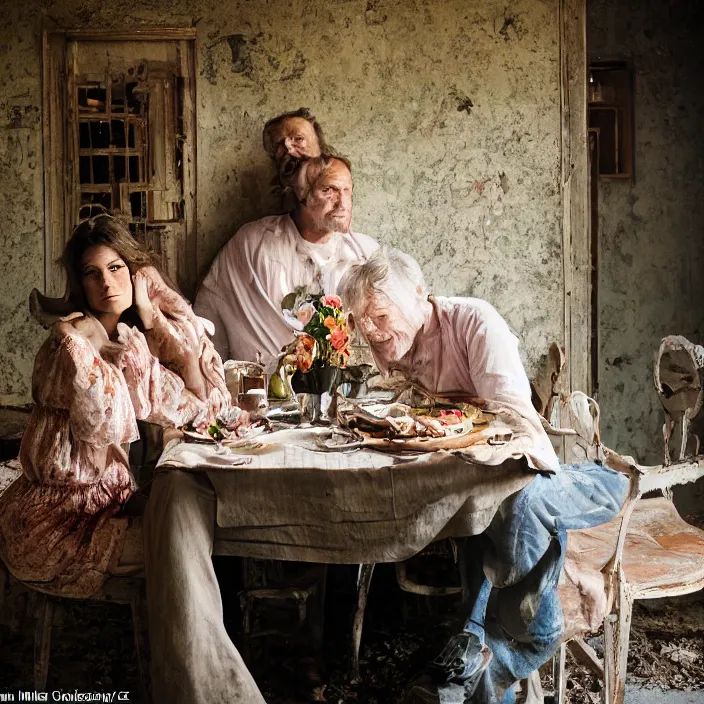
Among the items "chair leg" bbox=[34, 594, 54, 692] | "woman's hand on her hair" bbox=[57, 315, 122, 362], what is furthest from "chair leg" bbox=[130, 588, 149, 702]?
"woman's hand on her hair" bbox=[57, 315, 122, 362]

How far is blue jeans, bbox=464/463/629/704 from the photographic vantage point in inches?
113

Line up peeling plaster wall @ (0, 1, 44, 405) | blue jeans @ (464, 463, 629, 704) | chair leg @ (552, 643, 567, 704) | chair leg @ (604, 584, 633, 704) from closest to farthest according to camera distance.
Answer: blue jeans @ (464, 463, 629, 704)
chair leg @ (604, 584, 633, 704)
chair leg @ (552, 643, 567, 704)
peeling plaster wall @ (0, 1, 44, 405)

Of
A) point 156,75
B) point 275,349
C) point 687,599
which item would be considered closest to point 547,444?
point 275,349

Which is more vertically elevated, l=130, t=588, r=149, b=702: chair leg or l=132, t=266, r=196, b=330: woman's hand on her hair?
l=132, t=266, r=196, b=330: woman's hand on her hair

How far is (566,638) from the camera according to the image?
291 centimetres

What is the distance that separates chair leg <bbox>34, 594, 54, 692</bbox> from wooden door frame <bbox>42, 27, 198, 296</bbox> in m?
2.01

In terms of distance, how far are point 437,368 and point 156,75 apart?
2054 millimetres

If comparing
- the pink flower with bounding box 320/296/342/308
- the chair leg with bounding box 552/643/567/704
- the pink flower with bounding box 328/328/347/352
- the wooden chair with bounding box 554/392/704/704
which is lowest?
the chair leg with bounding box 552/643/567/704

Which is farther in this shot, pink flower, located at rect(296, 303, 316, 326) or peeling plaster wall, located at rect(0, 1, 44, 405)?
peeling plaster wall, located at rect(0, 1, 44, 405)

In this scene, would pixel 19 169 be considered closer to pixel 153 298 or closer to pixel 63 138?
pixel 63 138

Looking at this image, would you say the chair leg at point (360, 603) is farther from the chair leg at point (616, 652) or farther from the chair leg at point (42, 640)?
the chair leg at point (42, 640)

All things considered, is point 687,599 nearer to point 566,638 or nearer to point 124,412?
point 566,638

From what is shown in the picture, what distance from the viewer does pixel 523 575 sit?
114 inches

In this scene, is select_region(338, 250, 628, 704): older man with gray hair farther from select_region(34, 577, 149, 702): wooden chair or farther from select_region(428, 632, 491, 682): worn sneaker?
select_region(34, 577, 149, 702): wooden chair
